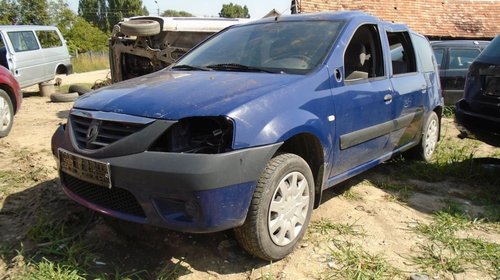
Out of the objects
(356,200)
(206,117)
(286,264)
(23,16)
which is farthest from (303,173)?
(23,16)

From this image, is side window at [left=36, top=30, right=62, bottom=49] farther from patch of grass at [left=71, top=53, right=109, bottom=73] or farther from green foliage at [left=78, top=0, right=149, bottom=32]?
green foliage at [left=78, top=0, right=149, bottom=32]

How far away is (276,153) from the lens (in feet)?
8.98

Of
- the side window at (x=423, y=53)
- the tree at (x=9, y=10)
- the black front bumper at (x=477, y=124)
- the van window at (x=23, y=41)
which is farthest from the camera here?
the tree at (x=9, y=10)

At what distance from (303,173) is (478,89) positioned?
8.22ft

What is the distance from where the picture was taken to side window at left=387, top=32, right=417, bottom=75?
4353 mm

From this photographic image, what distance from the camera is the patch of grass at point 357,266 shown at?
8.68ft

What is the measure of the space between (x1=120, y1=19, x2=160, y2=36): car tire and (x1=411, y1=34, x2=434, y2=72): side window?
4.07 meters

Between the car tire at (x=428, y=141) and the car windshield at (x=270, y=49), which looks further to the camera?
the car tire at (x=428, y=141)

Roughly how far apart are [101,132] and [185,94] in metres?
0.55

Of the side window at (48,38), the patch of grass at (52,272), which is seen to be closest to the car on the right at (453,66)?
the patch of grass at (52,272)

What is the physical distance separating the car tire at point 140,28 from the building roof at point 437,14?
11.9 m

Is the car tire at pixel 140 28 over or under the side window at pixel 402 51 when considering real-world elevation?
over

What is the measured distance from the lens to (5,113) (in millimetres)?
6152

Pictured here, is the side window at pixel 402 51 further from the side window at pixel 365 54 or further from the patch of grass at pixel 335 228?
the patch of grass at pixel 335 228
